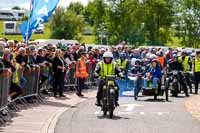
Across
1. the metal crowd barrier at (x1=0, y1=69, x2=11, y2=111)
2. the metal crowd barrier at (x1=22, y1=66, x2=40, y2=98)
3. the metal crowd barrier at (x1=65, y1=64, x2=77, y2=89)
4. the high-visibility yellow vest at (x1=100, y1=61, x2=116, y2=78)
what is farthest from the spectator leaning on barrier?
the metal crowd barrier at (x1=0, y1=69, x2=11, y2=111)

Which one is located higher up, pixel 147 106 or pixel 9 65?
pixel 9 65

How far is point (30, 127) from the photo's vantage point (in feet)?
51.2

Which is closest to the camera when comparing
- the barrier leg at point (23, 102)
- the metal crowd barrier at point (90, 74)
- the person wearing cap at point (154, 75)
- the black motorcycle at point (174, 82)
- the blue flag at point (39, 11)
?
the barrier leg at point (23, 102)

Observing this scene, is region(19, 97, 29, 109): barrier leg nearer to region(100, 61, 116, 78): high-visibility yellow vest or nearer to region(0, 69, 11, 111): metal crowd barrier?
region(100, 61, 116, 78): high-visibility yellow vest

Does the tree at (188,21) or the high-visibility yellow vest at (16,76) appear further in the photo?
the tree at (188,21)

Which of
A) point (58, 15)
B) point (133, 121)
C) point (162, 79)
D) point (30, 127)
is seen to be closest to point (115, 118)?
point (133, 121)

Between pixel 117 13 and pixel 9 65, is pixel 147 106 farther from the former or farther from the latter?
pixel 117 13

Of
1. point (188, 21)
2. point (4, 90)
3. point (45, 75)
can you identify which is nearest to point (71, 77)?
point (45, 75)

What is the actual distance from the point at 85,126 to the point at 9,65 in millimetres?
2748

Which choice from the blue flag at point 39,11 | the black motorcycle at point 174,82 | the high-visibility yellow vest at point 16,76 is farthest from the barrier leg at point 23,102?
the black motorcycle at point 174,82

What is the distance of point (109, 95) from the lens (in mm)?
18172

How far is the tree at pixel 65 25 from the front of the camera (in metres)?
89.1

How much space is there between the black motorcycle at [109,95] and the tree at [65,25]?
6930 cm

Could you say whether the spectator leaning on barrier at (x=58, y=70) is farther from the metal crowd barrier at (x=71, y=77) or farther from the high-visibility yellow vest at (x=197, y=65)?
the high-visibility yellow vest at (x=197, y=65)
